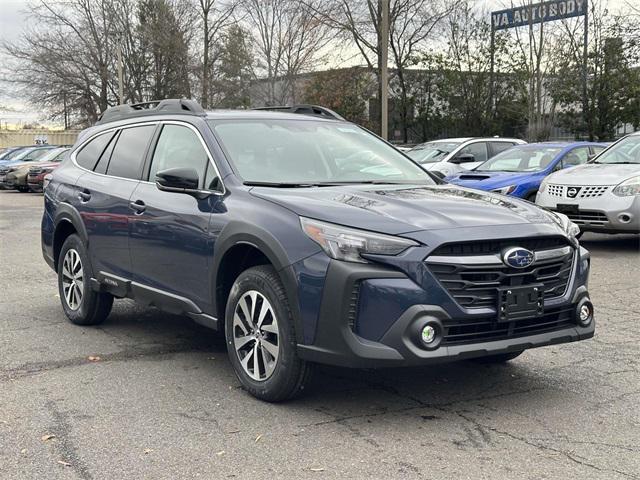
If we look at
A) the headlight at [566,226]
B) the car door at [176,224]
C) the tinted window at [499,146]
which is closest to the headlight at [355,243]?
the car door at [176,224]

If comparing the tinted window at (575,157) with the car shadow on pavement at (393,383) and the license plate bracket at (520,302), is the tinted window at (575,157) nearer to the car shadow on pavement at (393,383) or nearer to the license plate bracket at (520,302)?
the car shadow on pavement at (393,383)

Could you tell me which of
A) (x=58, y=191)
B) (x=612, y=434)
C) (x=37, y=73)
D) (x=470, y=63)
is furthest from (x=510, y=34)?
(x=612, y=434)

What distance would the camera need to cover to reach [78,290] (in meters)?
6.69

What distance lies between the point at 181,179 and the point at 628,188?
733 centimetres

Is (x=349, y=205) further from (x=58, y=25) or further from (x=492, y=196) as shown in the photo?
(x=58, y=25)

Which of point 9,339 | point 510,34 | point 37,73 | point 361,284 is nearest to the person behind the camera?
point 361,284

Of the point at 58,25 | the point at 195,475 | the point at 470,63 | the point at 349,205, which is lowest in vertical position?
the point at 195,475

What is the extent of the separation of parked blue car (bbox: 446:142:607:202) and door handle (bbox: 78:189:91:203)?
7.48 meters

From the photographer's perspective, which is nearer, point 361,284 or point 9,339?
point 361,284

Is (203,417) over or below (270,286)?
below

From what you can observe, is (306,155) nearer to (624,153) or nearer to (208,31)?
(624,153)

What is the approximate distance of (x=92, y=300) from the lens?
21.4 ft

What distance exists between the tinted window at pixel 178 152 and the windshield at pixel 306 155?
18cm

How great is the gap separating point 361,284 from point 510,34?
32.3 meters
